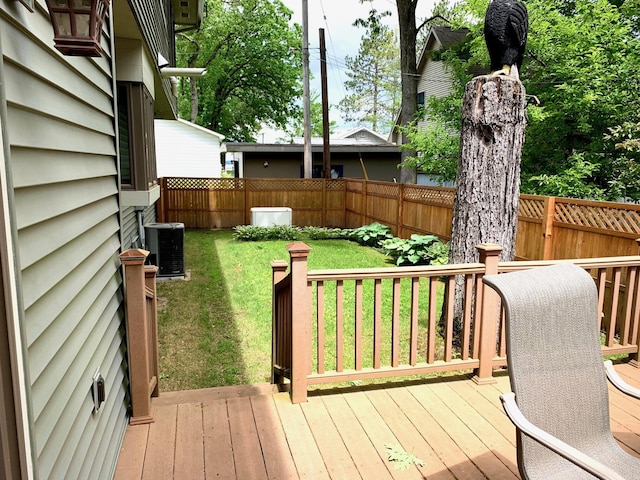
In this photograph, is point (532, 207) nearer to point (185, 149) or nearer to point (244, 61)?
point (185, 149)

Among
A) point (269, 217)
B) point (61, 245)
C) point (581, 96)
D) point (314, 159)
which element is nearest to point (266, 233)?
point (269, 217)

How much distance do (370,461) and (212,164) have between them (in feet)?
58.1

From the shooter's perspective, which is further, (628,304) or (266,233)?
(266,233)

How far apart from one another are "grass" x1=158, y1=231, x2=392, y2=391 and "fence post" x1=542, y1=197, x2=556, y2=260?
3367mm

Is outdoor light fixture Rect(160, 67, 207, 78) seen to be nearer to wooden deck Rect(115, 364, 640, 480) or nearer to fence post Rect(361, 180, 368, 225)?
wooden deck Rect(115, 364, 640, 480)

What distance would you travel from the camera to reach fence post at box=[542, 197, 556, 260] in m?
5.94

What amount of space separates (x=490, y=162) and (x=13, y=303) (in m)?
3.88

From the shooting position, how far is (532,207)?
629cm

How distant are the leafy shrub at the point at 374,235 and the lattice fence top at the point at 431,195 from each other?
39.0 inches

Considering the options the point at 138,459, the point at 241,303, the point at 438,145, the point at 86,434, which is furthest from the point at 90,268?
the point at 438,145

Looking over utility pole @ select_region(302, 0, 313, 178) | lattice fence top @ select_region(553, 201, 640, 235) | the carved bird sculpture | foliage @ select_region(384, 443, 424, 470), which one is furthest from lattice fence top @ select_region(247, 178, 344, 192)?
foliage @ select_region(384, 443, 424, 470)

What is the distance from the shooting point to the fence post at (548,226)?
5.94 m

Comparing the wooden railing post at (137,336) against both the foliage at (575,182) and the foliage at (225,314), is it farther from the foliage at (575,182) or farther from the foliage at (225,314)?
the foliage at (575,182)

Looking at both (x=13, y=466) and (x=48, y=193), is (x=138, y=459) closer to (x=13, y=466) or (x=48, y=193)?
(x=13, y=466)
